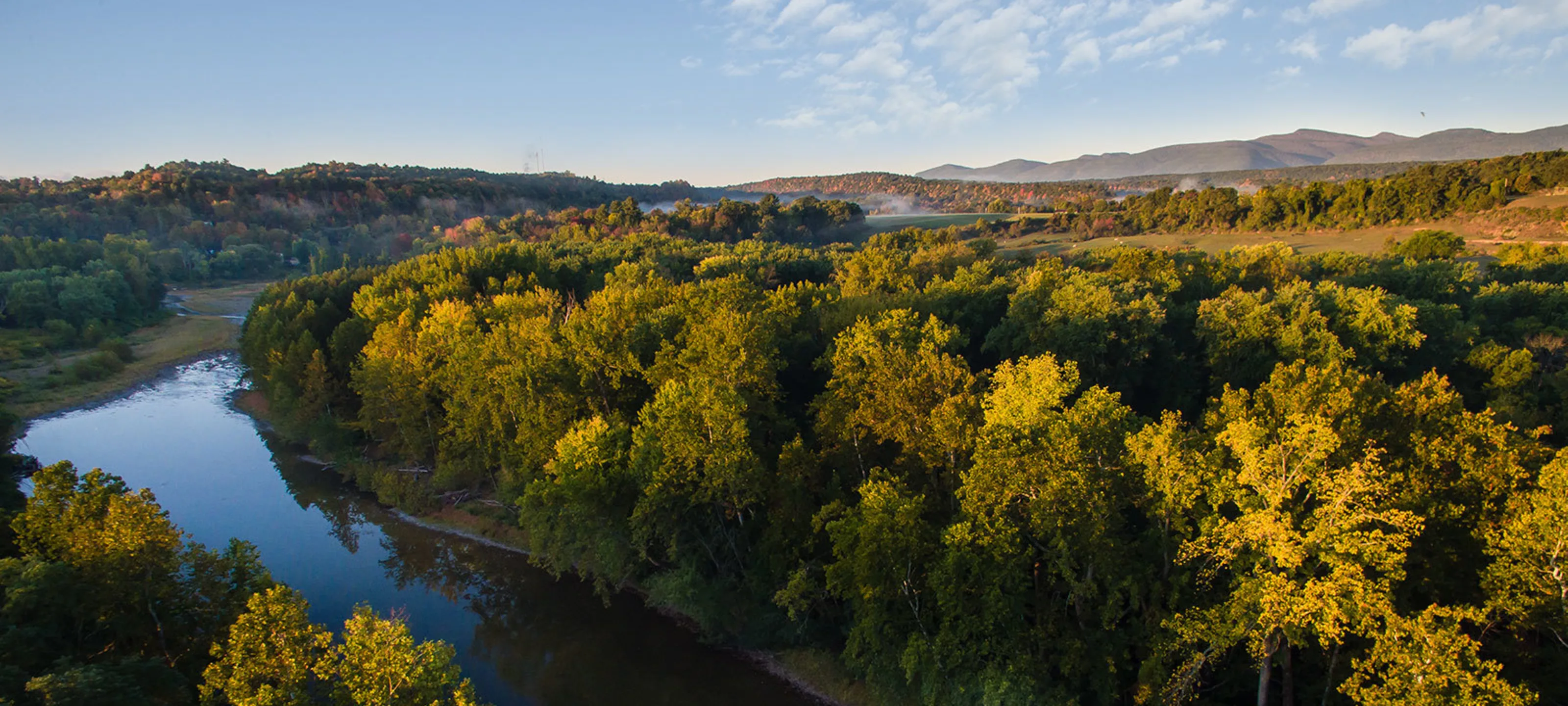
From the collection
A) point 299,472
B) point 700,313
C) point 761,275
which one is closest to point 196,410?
point 299,472

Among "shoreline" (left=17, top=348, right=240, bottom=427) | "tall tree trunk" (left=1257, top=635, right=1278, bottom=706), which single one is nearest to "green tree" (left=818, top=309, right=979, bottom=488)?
"tall tree trunk" (left=1257, top=635, right=1278, bottom=706)

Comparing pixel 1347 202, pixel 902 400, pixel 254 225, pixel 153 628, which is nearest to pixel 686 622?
pixel 902 400

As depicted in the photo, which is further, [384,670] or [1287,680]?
[1287,680]

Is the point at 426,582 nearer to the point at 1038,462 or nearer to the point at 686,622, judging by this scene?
the point at 686,622

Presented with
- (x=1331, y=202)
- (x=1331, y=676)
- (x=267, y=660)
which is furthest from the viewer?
(x=1331, y=202)

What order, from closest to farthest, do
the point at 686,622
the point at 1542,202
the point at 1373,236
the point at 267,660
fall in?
the point at 267,660 → the point at 686,622 → the point at 1542,202 → the point at 1373,236

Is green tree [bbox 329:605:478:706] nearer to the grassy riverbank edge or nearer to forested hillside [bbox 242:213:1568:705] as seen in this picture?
forested hillside [bbox 242:213:1568:705]

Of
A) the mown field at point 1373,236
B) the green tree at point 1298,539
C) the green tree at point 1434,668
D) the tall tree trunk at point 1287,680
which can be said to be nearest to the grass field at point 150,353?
the green tree at point 1298,539

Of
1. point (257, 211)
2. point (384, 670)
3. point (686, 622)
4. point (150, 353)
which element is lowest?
point (686, 622)

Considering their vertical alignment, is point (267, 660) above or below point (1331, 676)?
above
